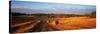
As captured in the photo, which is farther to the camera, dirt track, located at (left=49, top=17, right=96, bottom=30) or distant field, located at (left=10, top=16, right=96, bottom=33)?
dirt track, located at (left=49, top=17, right=96, bottom=30)

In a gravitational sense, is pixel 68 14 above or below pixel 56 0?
below

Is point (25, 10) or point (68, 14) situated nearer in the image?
point (25, 10)

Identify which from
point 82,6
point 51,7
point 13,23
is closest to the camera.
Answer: point 13,23

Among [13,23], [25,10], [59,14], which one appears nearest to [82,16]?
[59,14]

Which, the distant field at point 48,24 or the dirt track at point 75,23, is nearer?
the distant field at point 48,24

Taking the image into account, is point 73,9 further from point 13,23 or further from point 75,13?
point 13,23

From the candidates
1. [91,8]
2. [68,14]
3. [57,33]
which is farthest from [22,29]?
[91,8]

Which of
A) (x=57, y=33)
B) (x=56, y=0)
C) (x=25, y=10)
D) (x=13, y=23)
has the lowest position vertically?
(x=57, y=33)

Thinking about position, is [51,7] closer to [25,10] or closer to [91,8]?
[25,10]

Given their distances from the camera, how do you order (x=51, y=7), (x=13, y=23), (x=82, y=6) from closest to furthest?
(x=13, y=23) → (x=51, y=7) → (x=82, y=6)
